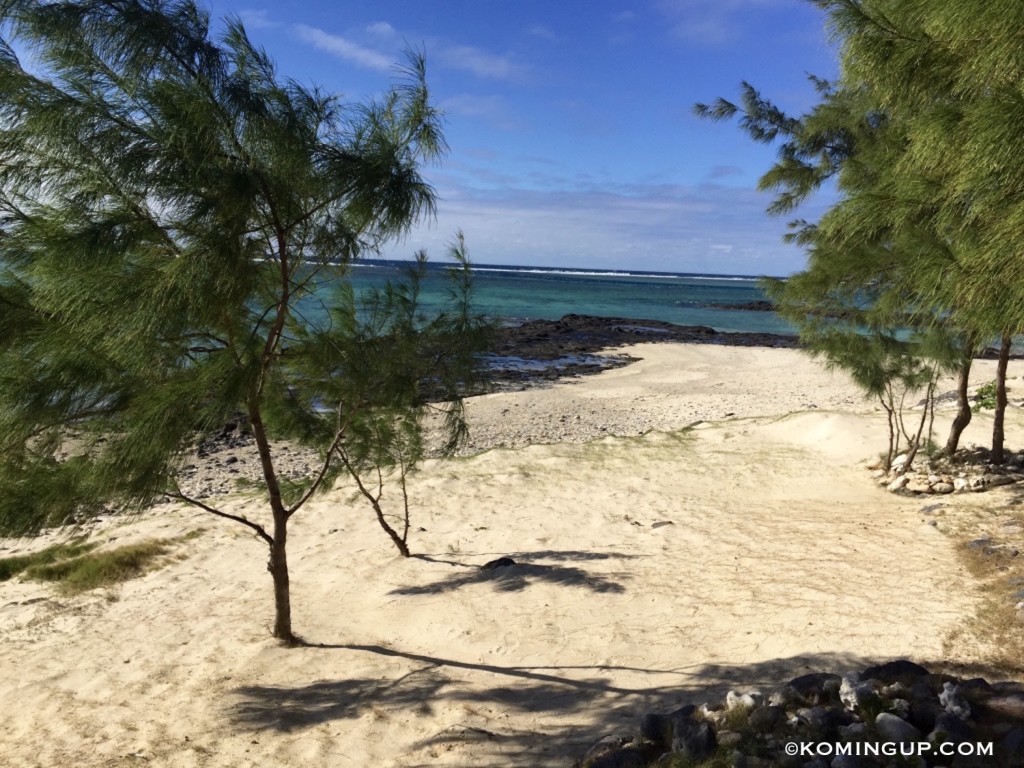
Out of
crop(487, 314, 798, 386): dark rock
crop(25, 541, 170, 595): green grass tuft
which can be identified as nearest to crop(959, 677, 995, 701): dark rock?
crop(25, 541, 170, 595): green grass tuft

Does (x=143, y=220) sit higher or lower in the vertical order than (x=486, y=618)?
higher

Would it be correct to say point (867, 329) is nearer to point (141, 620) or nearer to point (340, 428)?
point (340, 428)

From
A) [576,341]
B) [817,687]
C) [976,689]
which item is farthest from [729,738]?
[576,341]

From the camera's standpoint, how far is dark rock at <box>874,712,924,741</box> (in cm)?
296

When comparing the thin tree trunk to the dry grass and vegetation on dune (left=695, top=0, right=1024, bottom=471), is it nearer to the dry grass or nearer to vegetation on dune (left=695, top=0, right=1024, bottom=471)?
the dry grass

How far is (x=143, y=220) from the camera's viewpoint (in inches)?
144

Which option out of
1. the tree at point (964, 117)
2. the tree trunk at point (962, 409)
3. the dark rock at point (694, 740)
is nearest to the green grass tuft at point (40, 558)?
the dark rock at point (694, 740)

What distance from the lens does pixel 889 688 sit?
3336 millimetres

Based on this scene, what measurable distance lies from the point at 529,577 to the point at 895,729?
3672mm

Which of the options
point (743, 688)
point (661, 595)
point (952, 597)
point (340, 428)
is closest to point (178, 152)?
point (340, 428)

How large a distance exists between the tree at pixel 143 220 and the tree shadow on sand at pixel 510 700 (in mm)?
1684

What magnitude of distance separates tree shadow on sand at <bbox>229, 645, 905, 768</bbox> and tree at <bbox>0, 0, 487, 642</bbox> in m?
1.68

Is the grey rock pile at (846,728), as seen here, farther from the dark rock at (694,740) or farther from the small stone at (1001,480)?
the small stone at (1001,480)

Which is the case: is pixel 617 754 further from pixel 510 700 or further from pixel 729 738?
pixel 510 700
